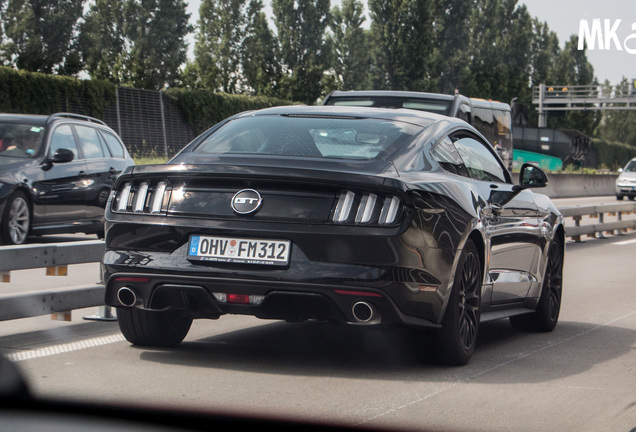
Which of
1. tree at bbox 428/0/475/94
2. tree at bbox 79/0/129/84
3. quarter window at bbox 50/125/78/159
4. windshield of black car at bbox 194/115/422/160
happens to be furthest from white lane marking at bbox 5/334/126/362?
tree at bbox 428/0/475/94

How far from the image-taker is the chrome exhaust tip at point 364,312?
562 cm

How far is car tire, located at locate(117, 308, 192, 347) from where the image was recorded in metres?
6.54

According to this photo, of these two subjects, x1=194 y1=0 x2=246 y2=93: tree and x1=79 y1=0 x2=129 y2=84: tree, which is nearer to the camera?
x1=79 y1=0 x2=129 y2=84: tree

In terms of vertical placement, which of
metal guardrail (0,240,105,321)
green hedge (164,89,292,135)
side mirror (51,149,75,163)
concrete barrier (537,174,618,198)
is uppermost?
side mirror (51,149,75,163)

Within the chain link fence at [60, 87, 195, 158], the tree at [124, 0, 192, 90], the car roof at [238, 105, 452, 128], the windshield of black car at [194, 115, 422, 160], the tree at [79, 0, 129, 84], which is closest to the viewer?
the windshield of black car at [194, 115, 422, 160]

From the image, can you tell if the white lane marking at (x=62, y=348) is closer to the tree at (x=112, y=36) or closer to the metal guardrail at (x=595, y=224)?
the metal guardrail at (x=595, y=224)

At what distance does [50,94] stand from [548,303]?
28.3m

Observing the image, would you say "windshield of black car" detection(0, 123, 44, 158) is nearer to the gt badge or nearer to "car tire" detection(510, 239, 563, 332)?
"car tire" detection(510, 239, 563, 332)

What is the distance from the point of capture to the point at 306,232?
5594 mm

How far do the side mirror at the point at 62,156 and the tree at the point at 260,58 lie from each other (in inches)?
2512

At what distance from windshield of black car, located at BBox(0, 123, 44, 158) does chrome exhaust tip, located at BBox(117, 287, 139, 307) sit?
8.28 m

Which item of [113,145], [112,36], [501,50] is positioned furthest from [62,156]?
[501,50]

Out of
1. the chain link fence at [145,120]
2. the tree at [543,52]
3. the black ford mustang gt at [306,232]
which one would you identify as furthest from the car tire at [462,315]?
the tree at [543,52]

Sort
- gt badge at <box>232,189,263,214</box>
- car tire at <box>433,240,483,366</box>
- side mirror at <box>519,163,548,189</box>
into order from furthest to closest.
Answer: side mirror at <box>519,163,548,189</box>
car tire at <box>433,240,483,366</box>
gt badge at <box>232,189,263,214</box>
